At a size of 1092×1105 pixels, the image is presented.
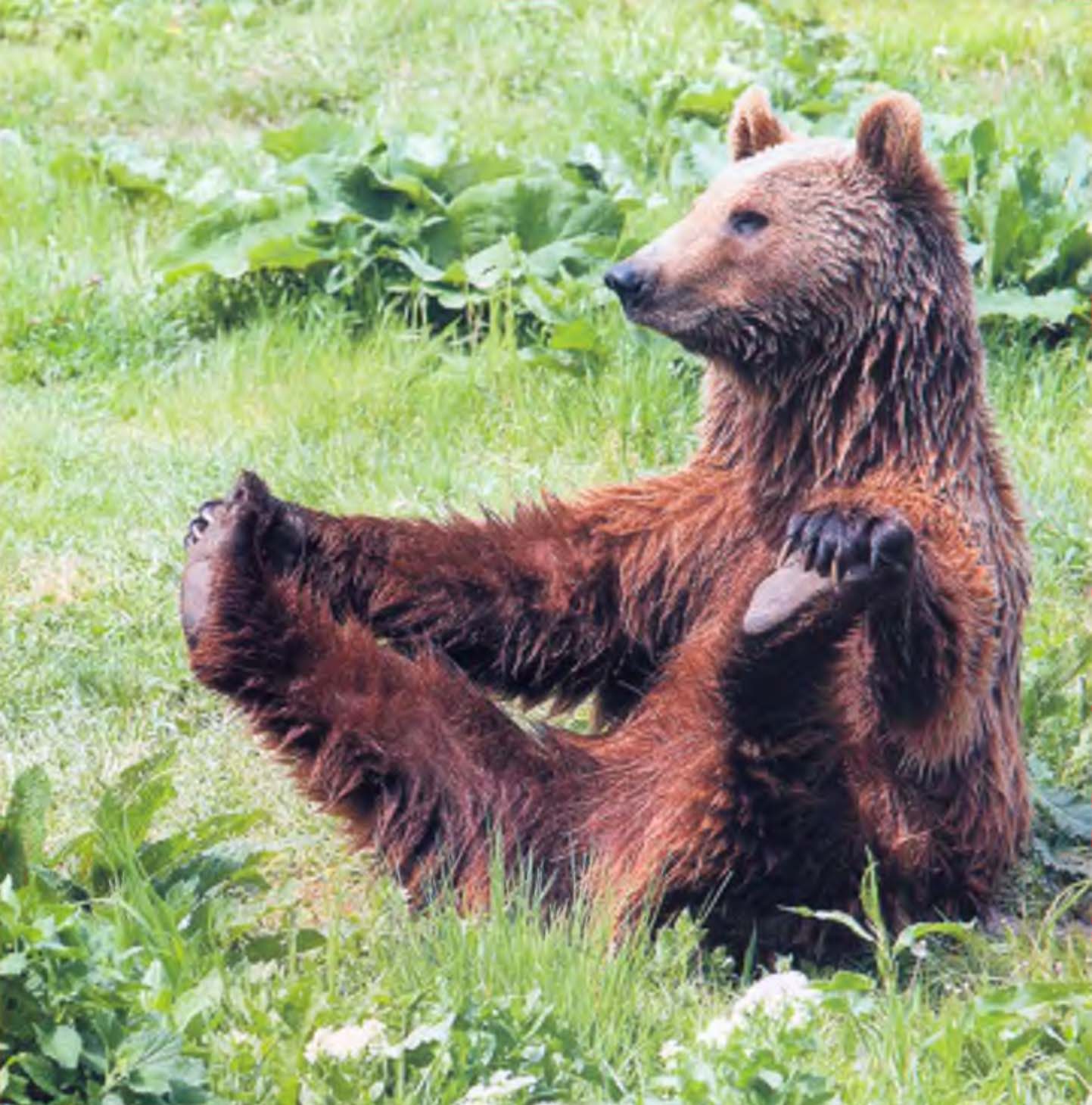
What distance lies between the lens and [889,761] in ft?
15.3

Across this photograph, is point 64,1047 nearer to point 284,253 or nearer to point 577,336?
point 577,336

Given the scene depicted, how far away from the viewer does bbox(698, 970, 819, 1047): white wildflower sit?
12.2 feet

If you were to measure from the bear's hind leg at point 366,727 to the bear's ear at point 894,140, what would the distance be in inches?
56.2

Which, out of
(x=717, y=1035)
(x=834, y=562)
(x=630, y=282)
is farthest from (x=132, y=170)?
(x=717, y=1035)

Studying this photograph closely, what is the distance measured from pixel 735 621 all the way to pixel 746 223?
95 cm

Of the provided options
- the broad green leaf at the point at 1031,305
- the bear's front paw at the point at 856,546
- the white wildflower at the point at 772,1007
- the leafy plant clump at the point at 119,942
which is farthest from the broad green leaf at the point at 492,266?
the white wildflower at the point at 772,1007

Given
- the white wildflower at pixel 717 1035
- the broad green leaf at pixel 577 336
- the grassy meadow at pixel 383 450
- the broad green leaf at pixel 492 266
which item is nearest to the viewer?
the white wildflower at pixel 717 1035

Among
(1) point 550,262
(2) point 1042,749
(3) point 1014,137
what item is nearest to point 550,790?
(2) point 1042,749

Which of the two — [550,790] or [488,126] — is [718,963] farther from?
[488,126]

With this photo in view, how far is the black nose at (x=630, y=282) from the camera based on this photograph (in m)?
5.00

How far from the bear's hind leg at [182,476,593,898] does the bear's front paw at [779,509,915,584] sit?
893mm

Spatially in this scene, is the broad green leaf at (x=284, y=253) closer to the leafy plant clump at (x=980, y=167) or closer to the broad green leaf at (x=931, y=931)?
the leafy plant clump at (x=980, y=167)

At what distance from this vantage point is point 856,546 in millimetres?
4285

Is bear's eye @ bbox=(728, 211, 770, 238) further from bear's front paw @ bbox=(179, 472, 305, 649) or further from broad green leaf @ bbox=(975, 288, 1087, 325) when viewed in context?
broad green leaf @ bbox=(975, 288, 1087, 325)
